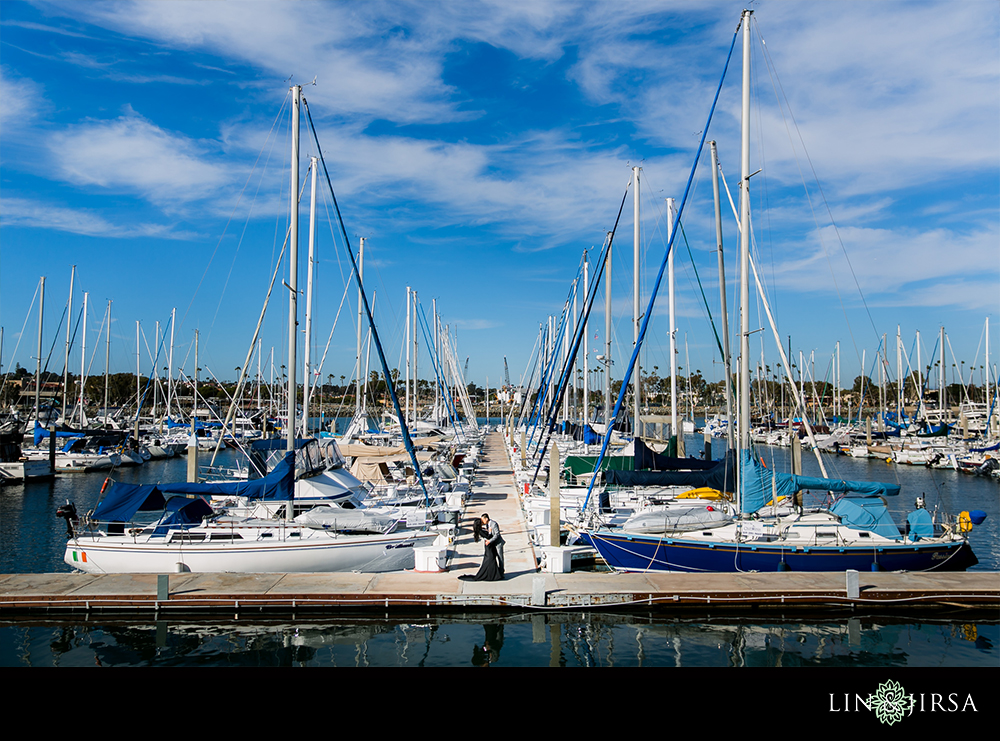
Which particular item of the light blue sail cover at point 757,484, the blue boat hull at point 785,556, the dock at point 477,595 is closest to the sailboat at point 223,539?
the dock at point 477,595

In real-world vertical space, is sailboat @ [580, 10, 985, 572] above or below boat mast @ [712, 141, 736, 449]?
below

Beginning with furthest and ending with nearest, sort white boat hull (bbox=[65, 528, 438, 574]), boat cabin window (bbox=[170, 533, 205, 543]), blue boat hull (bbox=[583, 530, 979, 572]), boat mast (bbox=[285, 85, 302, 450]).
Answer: boat mast (bbox=[285, 85, 302, 450]) → boat cabin window (bbox=[170, 533, 205, 543]) → white boat hull (bbox=[65, 528, 438, 574]) → blue boat hull (bbox=[583, 530, 979, 572])

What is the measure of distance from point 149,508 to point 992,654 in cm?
2033

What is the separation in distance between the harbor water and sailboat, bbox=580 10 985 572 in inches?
83.2

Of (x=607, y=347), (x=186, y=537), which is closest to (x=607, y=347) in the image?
(x=607, y=347)

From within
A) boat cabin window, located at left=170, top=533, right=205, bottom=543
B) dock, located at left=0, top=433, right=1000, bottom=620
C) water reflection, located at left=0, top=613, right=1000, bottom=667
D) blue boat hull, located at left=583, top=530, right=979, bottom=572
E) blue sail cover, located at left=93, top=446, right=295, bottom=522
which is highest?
blue sail cover, located at left=93, top=446, right=295, bottom=522

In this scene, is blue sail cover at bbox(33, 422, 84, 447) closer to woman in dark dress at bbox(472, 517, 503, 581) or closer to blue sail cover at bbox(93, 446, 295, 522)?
blue sail cover at bbox(93, 446, 295, 522)

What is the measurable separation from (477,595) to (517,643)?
1453 mm

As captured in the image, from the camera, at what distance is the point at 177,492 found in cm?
1944

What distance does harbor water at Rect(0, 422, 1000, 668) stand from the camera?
13.6 meters

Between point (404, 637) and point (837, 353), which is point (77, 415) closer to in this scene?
point (404, 637)

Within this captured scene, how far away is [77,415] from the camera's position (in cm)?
6794

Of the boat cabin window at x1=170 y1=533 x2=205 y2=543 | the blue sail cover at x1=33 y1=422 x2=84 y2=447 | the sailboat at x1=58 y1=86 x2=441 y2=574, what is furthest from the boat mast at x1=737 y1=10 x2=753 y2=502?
the blue sail cover at x1=33 y1=422 x2=84 y2=447
